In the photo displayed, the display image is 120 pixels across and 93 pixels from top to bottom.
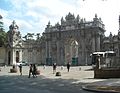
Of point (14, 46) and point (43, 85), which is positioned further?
point (14, 46)

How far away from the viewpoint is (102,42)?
80750mm

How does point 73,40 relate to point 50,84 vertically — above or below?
above

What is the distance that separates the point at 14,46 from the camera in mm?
93812

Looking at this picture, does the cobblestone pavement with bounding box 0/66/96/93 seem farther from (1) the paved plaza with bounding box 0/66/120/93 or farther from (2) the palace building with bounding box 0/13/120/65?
(2) the palace building with bounding box 0/13/120/65

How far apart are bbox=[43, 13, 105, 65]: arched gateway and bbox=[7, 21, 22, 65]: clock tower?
9.38m

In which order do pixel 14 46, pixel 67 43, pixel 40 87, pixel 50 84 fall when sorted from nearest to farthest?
pixel 40 87 → pixel 50 84 → pixel 67 43 → pixel 14 46

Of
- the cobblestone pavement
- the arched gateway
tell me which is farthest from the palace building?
the cobblestone pavement

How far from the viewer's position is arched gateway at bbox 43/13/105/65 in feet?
264

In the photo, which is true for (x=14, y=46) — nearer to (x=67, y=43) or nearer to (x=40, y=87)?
(x=67, y=43)

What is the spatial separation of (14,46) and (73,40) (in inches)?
735

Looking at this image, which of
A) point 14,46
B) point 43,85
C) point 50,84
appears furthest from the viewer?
point 14,46

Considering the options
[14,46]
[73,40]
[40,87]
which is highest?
[73,40]

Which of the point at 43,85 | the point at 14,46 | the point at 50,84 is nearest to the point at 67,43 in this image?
the point at 14,46

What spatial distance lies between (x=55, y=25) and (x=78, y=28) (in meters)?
8.95
